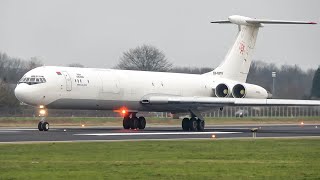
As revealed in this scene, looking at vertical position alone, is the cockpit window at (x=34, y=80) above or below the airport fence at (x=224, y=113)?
above

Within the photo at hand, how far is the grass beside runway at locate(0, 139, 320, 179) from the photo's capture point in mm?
22609

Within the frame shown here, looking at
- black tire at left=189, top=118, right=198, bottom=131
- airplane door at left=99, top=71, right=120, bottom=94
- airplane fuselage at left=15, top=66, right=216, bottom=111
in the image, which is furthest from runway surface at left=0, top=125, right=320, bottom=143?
black tire at left=189, top=118, right=198, bottom=131

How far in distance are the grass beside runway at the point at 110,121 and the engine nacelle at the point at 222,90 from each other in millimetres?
10852

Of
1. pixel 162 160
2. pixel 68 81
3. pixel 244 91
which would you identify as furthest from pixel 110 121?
pixel 162 160

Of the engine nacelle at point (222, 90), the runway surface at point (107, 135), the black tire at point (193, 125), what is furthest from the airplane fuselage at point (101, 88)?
the black tire at point (193, 125)

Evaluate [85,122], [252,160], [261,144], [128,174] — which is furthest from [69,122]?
[128,174]

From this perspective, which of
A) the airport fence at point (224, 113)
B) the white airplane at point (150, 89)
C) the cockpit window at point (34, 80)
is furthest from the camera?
the airport fence at point (224, 113)

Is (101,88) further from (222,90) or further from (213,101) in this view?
(222,90)

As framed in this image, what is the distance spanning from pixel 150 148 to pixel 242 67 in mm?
28967

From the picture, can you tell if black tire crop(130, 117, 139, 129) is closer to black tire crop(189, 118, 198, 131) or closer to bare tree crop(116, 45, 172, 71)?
black tire crop(189, 118, 198, 131)

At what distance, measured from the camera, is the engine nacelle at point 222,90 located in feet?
188

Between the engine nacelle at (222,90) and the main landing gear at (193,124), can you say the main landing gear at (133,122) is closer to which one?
the main landing gear at (193,124)

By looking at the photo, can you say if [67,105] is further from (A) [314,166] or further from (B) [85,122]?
(A) [314,166]

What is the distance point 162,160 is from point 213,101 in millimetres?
24931
